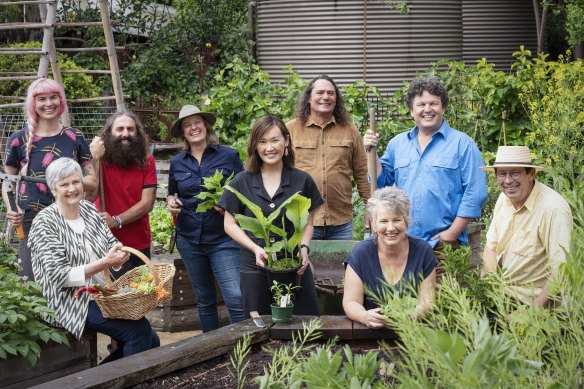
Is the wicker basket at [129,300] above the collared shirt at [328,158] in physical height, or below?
below

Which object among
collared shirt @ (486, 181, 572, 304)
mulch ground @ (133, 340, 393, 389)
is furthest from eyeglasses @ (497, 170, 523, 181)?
mulch ground @ (133, 340, 393, 389)

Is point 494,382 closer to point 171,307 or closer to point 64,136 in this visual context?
point 64,136

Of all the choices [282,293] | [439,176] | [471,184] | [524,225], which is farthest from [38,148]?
[524,225]

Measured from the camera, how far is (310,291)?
5359 millimetres

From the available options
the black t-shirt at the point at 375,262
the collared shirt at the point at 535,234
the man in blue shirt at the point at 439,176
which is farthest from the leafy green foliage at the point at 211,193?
the collared shirt at the point at 535,234

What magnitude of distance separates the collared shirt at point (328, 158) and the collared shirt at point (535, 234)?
1.67 m

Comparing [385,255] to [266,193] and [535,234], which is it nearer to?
[535,234]

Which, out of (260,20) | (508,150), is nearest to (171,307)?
(508,150)

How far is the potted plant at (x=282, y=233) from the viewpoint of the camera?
5043 mm

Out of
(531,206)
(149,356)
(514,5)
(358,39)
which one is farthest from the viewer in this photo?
(514,5)

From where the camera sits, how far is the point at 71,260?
208 inches

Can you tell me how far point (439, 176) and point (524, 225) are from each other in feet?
3.21

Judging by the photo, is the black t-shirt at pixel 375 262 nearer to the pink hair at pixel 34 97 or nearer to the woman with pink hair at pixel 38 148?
the woman with pink hair at pixel 38 148

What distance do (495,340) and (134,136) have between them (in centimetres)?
452
